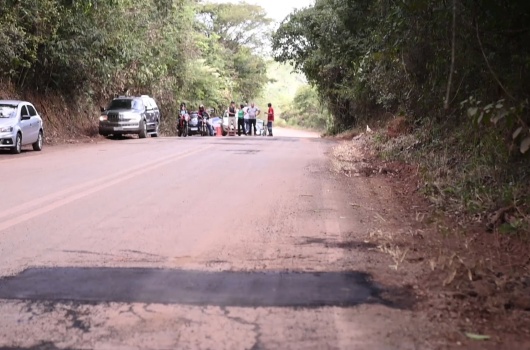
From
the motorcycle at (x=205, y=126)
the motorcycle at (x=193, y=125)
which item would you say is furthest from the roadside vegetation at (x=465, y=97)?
the motorcycle at (x=205, y=126)

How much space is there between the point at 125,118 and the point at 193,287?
2278 cm

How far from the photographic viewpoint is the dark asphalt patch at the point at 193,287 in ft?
15.6

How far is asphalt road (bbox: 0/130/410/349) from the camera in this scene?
4.12 meters

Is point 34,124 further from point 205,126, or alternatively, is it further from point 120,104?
point 205,126

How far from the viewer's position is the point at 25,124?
18.6 meters

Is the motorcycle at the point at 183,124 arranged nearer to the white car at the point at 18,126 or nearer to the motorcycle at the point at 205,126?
the motorcycle at the point at 205,126

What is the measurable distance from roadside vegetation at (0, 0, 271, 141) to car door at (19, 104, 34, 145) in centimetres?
203

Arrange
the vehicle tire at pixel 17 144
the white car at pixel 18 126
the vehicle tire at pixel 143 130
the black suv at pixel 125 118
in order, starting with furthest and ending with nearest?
the vehicle tire at pixel 143 130, the black suv at pixel 125 118, the vehicle tire at pixel 17 144, the white car at pixel 18 126

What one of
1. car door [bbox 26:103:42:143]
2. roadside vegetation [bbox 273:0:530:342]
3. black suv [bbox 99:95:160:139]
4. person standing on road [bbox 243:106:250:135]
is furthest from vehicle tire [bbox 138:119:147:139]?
roadside vegetation [bbox 273:0:530:342]

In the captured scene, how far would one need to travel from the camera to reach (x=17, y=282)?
5.23 m

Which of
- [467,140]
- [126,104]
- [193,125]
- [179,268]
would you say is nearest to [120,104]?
[126,104]

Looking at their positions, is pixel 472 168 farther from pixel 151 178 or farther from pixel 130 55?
pixel 130 55

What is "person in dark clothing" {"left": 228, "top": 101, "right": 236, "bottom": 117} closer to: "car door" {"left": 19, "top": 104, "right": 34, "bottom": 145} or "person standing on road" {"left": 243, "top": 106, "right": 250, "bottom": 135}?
"person standing on road" {"left": 243, "top": 106, "right": 250, "bottom": 135}

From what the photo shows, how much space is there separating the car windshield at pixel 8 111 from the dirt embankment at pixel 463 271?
506 inches
